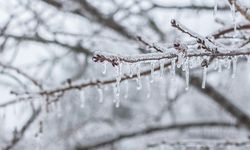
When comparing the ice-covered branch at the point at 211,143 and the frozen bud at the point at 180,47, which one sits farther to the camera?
the ice-covered branch at the point at 211,143

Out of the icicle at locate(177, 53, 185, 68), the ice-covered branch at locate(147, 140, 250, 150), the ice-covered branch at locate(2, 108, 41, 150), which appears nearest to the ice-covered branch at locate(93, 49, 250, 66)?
the icicle at locate(177, 53, 185, 68)

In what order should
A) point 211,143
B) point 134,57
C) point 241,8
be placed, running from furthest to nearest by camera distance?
point 211,143
point 241,8
point 134,57

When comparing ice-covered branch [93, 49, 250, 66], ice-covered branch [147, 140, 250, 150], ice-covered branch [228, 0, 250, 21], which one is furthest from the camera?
ice-covered branch [147, 140, 250, 150]

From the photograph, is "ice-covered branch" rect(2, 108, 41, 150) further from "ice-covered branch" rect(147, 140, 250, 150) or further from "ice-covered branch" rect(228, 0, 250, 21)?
"ice-covered branch" rect(228, 0, 250, 21)

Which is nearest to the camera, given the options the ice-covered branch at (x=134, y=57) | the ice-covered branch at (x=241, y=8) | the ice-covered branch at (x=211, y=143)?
the ice-covered branch at (x=134, y=57)

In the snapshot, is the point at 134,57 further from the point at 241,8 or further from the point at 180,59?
the point at 241,8

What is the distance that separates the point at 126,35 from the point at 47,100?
77.3 inches

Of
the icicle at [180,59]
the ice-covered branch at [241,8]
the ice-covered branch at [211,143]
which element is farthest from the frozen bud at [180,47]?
the ice-covered branch at [211,143]

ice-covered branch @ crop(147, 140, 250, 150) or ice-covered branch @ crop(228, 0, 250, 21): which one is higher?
ice-covered branch @ crop(228, 0, 250, 21)

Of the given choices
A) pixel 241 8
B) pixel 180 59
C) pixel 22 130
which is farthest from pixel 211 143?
pixel 180 59

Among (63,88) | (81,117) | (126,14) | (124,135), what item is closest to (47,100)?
(63,88)

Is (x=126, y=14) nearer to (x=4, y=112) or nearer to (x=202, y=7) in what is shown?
(x=202, y=7)

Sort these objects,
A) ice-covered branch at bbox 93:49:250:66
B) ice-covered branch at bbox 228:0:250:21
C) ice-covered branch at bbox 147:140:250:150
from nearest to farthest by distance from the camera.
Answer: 1. ice-covered branch at bbox 93:49:250:66
2. ice-covered branch at bbox 228:0:250:21
3. ice-covered branch at bbox 147:140:250:150

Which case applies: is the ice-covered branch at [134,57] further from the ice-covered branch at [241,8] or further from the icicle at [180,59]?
the ice-covered branch at [241,8]
